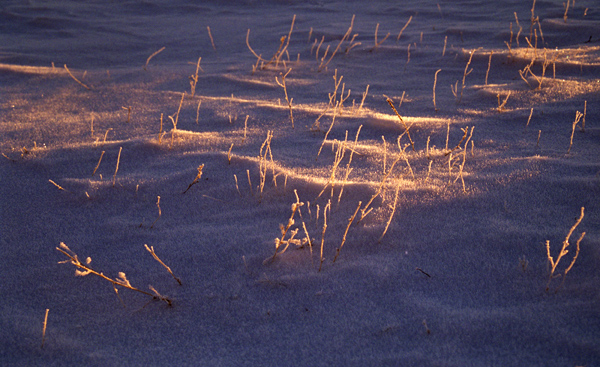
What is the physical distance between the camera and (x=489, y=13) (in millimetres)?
4547

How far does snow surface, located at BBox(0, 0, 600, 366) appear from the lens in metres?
1.14

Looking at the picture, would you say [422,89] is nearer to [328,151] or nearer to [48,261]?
[328,151]

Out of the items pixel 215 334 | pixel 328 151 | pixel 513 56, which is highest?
pixel 513 56

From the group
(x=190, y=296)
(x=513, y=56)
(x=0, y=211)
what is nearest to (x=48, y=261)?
(x=0, y=211)

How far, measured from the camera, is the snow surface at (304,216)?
1.14 m

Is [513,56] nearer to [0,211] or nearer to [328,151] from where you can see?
[328,151]

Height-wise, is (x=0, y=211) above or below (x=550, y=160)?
below

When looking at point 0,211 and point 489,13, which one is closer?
point 0,211

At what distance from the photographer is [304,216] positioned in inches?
64.2

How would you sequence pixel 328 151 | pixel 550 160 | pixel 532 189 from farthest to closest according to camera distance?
pixel 328 151, pixel 550 160, pixel 532 189

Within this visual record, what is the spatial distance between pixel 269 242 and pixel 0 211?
1.07m

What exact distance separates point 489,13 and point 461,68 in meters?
1.93

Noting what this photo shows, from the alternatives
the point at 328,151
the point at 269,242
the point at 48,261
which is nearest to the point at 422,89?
the point at 328,151

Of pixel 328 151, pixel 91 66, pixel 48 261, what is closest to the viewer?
pixel 48 261
